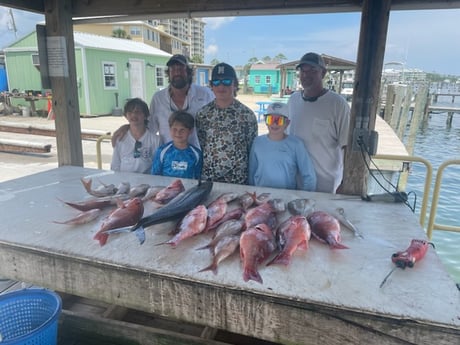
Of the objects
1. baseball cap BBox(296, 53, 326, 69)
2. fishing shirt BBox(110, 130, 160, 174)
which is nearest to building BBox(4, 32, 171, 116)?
fishing shirt BBox(110, 130, 160, 174)

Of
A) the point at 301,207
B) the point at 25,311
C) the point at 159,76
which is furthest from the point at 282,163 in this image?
the point at 159,76

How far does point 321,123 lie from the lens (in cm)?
322

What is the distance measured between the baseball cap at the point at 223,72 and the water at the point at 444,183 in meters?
3.90

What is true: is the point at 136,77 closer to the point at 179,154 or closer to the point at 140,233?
the point at 179,154

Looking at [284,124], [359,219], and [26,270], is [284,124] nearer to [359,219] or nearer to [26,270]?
[359,219]

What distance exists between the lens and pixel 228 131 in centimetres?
303

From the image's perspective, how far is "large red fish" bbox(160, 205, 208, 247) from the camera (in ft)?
6.11

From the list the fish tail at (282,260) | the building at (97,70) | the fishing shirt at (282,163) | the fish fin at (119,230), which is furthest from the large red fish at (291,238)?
the building at (97,70)

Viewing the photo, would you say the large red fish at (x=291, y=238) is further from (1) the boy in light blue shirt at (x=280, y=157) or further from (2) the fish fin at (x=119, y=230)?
(1) the boy in light blue shirt at (x=280, y=157)

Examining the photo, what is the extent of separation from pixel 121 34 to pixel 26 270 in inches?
1335

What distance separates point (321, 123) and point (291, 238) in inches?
69.7

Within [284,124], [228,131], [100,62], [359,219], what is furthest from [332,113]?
[100,62]

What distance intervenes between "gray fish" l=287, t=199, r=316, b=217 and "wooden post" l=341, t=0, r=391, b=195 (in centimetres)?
69

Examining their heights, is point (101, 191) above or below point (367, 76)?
below
